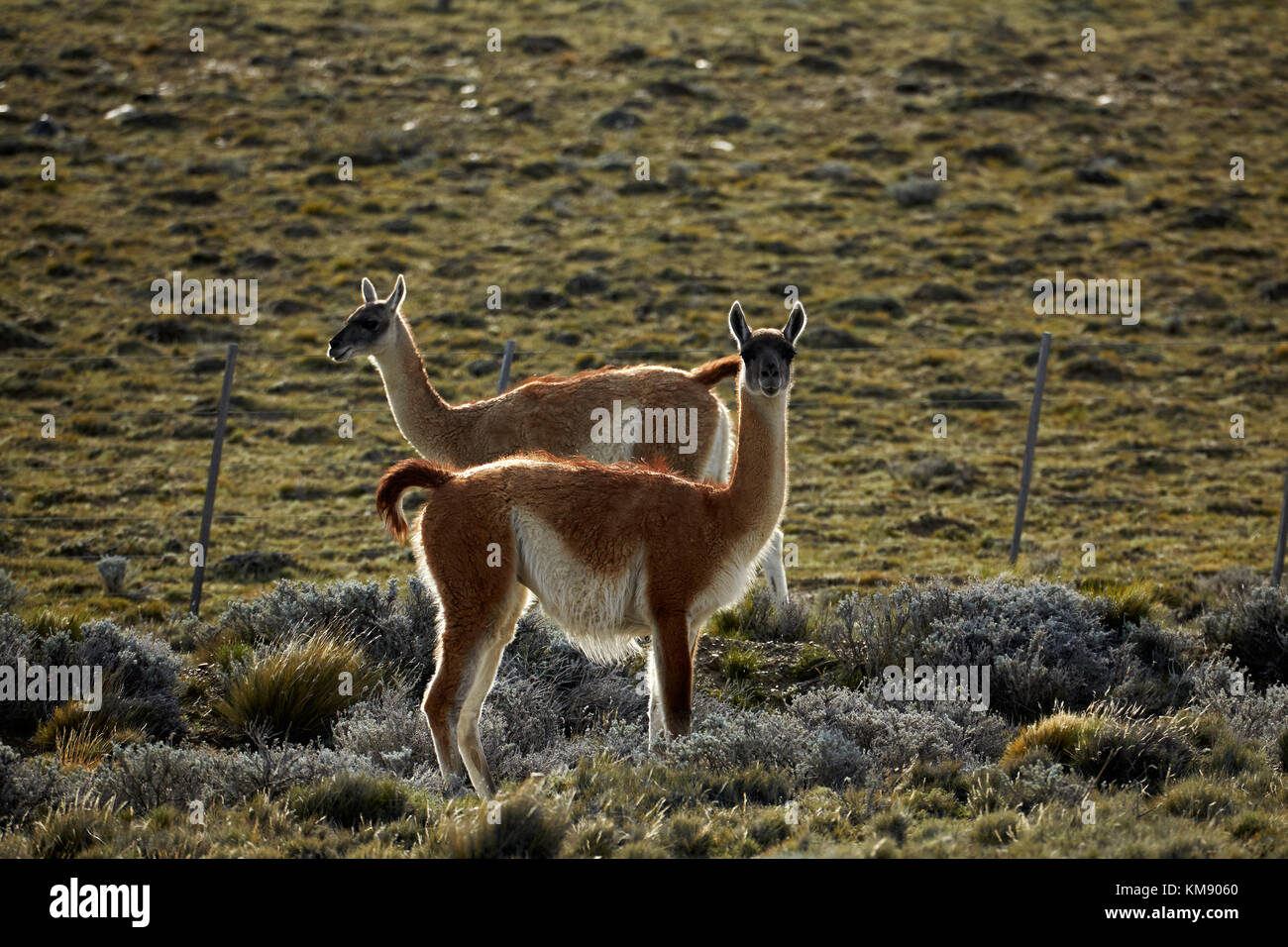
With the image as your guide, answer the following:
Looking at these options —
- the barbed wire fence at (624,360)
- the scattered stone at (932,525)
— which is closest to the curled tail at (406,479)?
the barbed wire fence at (624,360)

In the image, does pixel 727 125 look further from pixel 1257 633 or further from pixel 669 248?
pixel 1257 633

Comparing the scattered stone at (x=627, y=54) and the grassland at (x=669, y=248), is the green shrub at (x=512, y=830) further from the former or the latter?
the scattered stone at (x=627, y=54)

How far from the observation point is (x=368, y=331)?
31.3ft

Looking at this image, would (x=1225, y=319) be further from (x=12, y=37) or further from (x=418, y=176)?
(x=12, y=37)

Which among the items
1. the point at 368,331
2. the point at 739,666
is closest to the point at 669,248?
the point at 368,331

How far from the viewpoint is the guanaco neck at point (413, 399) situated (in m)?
9.30

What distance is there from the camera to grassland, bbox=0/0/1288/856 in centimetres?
564

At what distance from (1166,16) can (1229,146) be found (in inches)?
488

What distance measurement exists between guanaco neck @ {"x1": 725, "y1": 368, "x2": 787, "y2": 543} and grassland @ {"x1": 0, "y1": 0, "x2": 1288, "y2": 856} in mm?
1232

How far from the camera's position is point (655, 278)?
24.4 m

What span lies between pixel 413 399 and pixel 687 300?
14.2 metres

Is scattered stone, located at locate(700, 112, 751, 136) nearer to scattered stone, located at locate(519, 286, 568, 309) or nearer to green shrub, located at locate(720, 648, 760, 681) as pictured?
scattered stone, located at locate(519, 286, 568, 309)

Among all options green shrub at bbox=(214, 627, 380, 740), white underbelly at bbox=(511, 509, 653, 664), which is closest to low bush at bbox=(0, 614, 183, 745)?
green shrub at bbox=(214, 627, 380, 740)

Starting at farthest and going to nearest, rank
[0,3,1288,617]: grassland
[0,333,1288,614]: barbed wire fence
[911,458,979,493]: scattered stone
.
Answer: [911,458,979,493]: scattered stone
[0,3,1288,617]: grassland
[0,333,1288,614]: barbed wire fence
